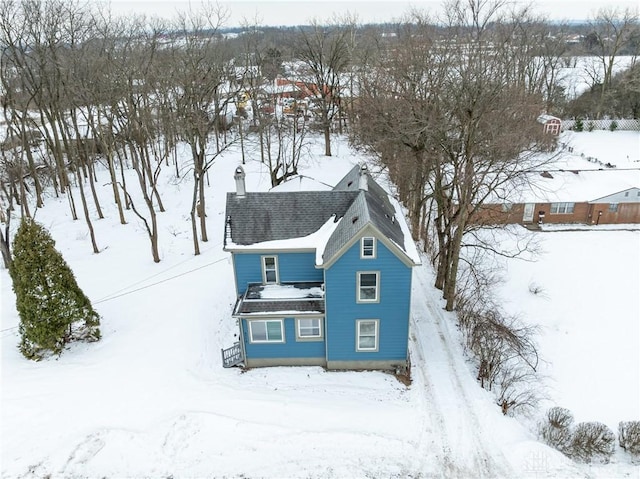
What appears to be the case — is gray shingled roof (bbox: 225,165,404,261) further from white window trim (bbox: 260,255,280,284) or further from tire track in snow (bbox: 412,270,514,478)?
tire track in snow (bbox: 412,270,514,478)

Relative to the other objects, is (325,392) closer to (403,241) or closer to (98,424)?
(403,241)

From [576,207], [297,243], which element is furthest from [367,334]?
[576,207]

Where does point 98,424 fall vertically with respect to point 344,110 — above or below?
below

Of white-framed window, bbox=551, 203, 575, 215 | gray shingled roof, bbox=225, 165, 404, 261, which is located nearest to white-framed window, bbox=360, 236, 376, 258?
gray shingled roof, bbox=225, 165, 404, 261

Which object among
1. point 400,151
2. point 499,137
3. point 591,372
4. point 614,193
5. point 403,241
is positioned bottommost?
point 591,372

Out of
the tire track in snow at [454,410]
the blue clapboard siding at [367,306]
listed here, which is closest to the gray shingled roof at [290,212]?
the blue clapboard siding at [367,306]

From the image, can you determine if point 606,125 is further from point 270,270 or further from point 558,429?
point 270,270

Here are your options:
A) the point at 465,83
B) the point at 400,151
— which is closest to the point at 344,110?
the point at 400,151
